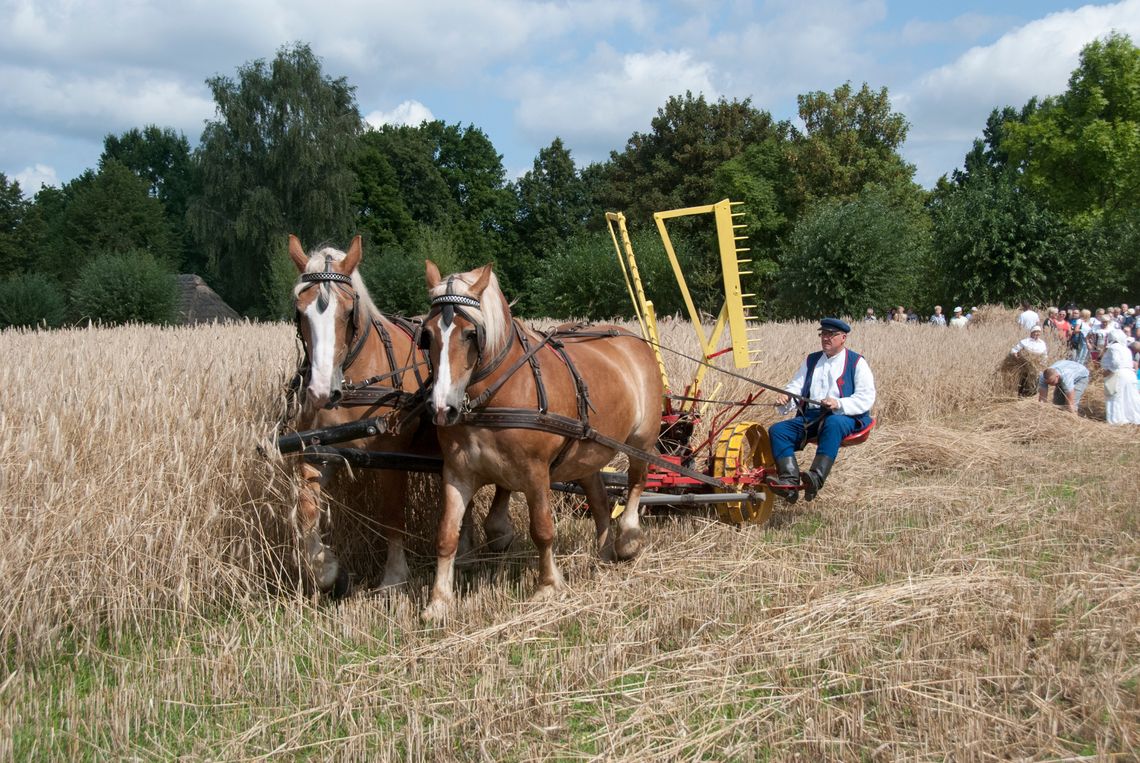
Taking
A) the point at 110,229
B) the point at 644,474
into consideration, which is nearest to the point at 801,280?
the point at 644,474

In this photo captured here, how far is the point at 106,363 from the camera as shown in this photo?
5699mm

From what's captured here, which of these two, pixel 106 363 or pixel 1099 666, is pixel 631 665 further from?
pixel 106 363

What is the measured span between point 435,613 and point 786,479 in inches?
113

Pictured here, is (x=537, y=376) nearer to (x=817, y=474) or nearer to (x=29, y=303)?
(x=817, y=474)

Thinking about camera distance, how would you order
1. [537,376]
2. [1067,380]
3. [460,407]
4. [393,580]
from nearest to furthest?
[460,407]
[537,376]
[393,580]
[1067,380]

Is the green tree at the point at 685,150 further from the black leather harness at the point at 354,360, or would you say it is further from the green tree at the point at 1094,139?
the black leather harness at the point at 354,360

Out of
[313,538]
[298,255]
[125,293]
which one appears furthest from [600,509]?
[125,293]

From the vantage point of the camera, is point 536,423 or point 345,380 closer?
point 536,423

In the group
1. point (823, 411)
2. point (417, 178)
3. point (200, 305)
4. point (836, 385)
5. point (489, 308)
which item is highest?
point (417, 178)

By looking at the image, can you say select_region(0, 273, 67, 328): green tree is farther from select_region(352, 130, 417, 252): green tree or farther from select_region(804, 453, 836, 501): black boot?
select_region(804, 453, 836, 501): black boot

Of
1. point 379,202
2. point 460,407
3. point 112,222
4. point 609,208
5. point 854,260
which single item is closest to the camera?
point 460,407

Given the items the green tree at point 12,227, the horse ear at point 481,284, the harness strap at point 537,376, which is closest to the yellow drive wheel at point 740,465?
the harness strap at point 537,376

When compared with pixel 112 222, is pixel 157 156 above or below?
above

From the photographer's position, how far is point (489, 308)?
4.51 metres
